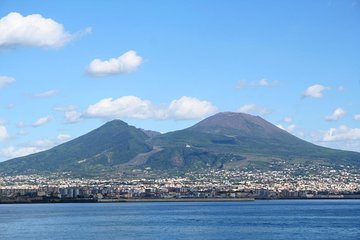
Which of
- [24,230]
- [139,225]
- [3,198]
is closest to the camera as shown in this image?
[24,230]

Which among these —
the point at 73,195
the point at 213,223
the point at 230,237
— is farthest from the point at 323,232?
the point at 73,195

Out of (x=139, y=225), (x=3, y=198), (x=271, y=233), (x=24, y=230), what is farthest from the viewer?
(x=3, y=198)

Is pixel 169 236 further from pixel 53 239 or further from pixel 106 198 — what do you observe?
pixel 106 198

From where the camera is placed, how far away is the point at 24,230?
82.4 metres

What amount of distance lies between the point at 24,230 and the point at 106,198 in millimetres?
113583

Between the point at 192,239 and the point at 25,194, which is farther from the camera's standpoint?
the point at 25,194

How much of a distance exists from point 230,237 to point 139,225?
794 inches

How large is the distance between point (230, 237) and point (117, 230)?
14045mm

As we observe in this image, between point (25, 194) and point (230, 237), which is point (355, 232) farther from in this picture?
point (25, 194)

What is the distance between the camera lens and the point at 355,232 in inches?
3017

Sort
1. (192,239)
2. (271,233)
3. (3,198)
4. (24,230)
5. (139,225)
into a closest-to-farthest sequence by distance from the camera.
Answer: (192,239) < (271,233) < (24,230) < (139,225) < (3,198)

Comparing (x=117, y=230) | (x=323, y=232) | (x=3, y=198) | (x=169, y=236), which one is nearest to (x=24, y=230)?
(x=117, y=230)

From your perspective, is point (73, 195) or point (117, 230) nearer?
point (117, 230)

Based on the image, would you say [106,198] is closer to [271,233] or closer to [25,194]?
[25,194]
